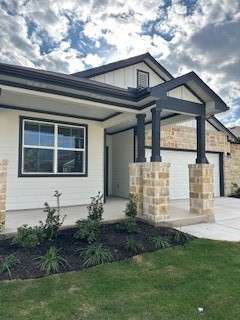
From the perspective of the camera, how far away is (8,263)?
12.2 ft

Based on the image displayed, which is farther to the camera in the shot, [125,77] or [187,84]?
[125,77]

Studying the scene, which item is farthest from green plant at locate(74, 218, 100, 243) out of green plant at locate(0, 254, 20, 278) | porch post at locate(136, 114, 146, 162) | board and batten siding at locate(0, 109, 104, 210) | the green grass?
board and batten siding at locate(0, 109, 104, 210)

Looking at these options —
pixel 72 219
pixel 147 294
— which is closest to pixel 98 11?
pixel 72 219

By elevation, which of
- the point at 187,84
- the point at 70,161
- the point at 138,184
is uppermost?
the point at 187,84

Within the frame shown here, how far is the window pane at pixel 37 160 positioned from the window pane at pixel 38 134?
0.85 ft

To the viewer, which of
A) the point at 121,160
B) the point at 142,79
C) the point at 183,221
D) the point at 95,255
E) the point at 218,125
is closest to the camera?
the point at 95,255

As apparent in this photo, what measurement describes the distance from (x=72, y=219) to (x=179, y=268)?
3.24 m

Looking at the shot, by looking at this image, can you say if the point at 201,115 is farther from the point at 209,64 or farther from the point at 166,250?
the point at 209,64

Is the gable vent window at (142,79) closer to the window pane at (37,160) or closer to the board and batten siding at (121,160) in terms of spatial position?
the board and batten siding at (121,160)

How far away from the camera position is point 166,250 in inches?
181

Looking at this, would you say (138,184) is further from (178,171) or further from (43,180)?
(178,171)

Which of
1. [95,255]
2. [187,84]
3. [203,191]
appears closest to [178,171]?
[203,191]

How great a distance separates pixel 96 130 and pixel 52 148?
6.14 feet

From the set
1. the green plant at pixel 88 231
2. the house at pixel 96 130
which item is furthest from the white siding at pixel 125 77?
the green plant at pixel 88 231
